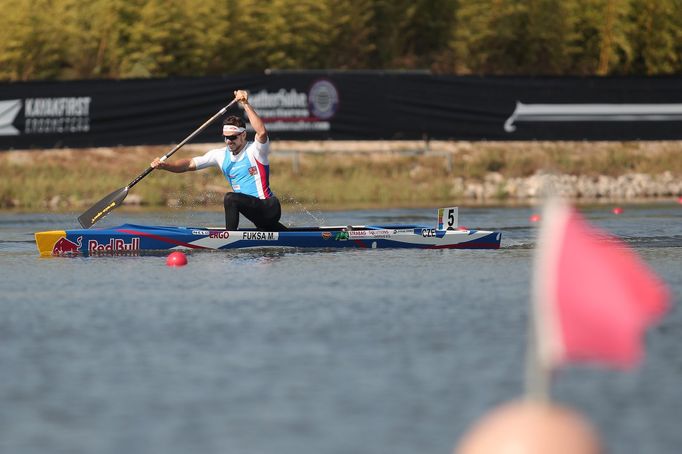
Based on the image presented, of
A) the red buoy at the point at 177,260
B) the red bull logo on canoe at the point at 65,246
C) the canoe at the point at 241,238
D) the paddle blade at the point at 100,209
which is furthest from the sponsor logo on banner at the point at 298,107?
the red buoy at the point at 177,260

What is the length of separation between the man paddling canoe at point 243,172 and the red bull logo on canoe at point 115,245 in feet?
3.73

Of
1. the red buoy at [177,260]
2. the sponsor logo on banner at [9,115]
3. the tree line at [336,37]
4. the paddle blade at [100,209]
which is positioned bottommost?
the red buoy at [177,260]

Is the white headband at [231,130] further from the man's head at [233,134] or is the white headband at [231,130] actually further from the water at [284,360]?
the water at [284,360]

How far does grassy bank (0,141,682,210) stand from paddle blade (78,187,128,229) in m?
9.17

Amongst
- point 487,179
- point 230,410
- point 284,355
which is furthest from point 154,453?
point 487,179

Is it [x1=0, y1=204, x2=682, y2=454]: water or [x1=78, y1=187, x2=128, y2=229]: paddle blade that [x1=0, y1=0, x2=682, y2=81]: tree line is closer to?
[x1=78, y1=187, x2=128, y2=229]: paddle blade

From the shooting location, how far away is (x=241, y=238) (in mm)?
20062

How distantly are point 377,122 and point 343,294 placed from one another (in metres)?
18.1

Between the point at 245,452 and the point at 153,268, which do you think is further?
the point at 153,268

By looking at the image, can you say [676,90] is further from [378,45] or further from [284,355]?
[284,355]

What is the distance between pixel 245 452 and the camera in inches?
334

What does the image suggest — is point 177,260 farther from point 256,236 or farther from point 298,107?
point 298,107

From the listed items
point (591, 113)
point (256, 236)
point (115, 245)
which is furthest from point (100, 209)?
point (591, 113)

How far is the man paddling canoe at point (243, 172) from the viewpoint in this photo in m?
20.1
